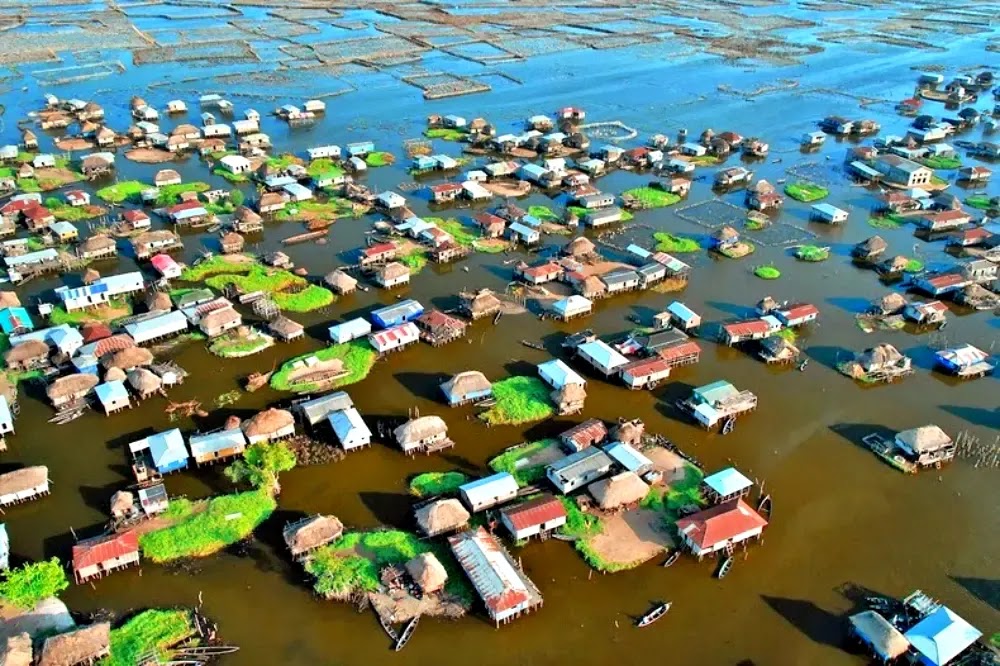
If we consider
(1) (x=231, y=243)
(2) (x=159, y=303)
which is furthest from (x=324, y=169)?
(2) (x=159, y=303)

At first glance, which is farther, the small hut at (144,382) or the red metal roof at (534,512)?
the small hut at (144,382)

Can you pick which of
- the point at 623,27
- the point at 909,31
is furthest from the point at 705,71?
the point at 909,31

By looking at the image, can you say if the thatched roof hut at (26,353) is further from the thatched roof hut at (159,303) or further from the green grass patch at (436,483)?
the green grass patch at (436,483)

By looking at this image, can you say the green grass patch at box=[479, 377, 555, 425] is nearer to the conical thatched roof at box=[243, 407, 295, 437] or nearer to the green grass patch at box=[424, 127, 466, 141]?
the conical thatched roof at box=[243, 407, 295, 437]

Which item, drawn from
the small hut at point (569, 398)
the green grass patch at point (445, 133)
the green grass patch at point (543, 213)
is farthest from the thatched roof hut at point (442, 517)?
the green grass patch at point (445, 133)

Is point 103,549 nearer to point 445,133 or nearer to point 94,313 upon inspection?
point 94,313

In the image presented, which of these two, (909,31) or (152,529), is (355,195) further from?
(909,31)
